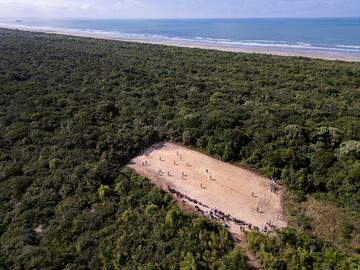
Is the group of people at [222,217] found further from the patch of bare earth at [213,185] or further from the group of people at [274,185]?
the group of people at [274,185]

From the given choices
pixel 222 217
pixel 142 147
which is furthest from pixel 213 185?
pixel 142 147

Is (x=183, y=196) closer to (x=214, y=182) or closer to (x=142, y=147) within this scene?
(x=214, y=182)

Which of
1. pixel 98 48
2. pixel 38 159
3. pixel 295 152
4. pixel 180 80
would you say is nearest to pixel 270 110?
pixel 295 152

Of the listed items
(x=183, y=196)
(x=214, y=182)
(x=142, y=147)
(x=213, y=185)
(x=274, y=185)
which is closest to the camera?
(x=183, y=196)

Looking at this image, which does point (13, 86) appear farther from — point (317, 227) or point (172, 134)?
point (317, 227)

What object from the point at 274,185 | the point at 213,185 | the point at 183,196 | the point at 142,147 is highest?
the point at 274,185

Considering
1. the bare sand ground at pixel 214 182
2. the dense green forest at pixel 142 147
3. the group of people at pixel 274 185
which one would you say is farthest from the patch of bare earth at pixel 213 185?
the dense green forest at pixel 142 147
